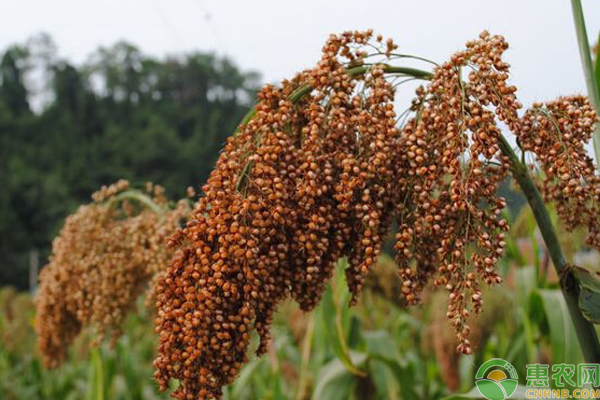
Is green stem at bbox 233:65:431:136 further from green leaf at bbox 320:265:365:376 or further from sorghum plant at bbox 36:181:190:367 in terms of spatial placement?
green leaf at bbox 320:265:365:376

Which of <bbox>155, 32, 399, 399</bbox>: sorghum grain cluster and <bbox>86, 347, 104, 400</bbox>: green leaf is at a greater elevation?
<bbox>155, 32, 399, 399</bbox>: sorghum grain cluster

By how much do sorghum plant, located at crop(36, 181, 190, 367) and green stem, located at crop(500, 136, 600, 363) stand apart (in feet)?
4.31

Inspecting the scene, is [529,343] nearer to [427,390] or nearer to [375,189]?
[427,390]

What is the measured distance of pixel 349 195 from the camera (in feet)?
5.21

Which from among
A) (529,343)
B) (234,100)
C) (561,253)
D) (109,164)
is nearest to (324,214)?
(561,253)

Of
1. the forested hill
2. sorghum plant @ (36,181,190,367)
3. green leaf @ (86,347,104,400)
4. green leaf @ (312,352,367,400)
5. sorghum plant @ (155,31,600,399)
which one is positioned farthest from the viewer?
the forested hill

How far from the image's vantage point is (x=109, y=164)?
68.8 m

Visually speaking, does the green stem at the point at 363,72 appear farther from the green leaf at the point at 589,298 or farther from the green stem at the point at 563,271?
the green leaf at the point at 589,298

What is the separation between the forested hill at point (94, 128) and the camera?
2345 inches

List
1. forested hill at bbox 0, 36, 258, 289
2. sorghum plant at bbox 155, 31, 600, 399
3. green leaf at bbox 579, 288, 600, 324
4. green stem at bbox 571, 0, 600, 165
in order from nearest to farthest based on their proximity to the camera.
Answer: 1. sorghum plant at bbox 155, 31, 600, 399
2. green leaf at bbox 579, 288, 600, 324
3. green stem at bbox 571, 0, 600, 165
4. forested hill at bbox 0, 36, 258, 289

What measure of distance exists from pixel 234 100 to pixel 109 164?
18.3m

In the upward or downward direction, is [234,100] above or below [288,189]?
above

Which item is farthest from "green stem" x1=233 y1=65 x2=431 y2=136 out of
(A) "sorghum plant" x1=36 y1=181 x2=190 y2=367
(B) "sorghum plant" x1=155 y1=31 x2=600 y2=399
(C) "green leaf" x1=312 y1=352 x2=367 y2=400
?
(C) "green leaf" x1=312 y1=352 x2=367 y2=400

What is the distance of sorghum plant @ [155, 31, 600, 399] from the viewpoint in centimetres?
155
